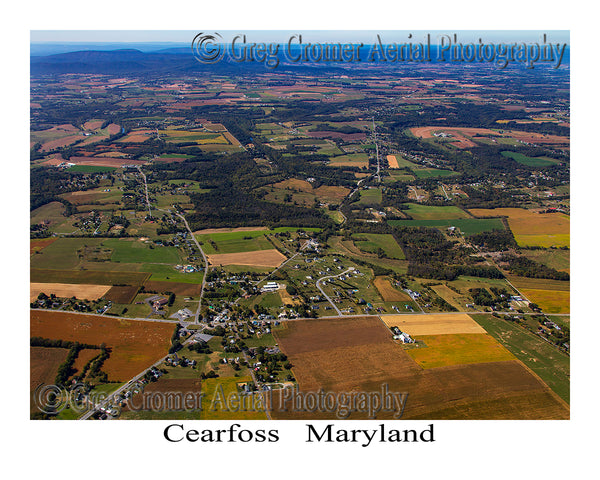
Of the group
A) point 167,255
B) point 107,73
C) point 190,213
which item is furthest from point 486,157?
point 107,73

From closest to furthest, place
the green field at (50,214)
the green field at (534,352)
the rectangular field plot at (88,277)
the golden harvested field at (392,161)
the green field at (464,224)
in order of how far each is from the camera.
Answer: the green field at (534,352), the rectangular field plot at (88,277), the green field at (464,224), the green field at (50,214), the golden harvested field at (392,161)

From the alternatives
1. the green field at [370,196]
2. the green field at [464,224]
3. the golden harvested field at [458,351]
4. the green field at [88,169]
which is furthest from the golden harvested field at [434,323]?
the green field at [88,169]

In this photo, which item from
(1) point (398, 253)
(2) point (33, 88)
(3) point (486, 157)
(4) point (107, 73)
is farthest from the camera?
(4) point (107, 73)

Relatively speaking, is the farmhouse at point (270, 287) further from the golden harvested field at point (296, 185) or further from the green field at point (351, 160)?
the green field at point (351, 160)

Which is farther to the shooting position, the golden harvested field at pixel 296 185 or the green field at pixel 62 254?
the golden harvested field at pixel 296 185

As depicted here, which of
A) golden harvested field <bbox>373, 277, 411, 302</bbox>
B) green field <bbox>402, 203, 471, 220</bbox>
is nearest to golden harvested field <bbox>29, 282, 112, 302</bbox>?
golden harvested field <bbox>373, 277, 411, 302</bbox>

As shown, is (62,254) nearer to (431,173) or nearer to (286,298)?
(286,298)

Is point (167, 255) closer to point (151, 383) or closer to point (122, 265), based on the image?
point (122, 265)
